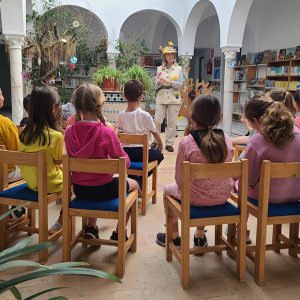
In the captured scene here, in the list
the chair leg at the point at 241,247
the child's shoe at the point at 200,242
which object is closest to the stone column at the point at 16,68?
the child's shoe at the point at 200,242

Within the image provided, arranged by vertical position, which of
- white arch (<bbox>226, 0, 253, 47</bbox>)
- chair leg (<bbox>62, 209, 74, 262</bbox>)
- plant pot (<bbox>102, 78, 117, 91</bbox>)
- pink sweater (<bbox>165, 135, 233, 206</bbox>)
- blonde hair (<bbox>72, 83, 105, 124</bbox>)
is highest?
white arch (<bbox>226, 0, 253, 47</bbox>)

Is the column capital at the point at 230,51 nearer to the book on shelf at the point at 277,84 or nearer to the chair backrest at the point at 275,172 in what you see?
the book on shelf at the point at 277,84

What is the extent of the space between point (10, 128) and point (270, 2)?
8.46 meters

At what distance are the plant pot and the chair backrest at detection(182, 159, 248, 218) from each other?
432cm

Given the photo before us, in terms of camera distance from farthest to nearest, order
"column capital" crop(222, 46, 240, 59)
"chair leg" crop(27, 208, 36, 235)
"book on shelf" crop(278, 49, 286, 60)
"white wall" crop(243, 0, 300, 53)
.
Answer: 1. "book on shelf" crop(278, 49, 286, 60)
2. "white wall" crop(243, 0, 300, 53)
3. "column capital" crop(222, 46, 240, 59)
4. "chair leg" crop(27, 208, 36, 235)

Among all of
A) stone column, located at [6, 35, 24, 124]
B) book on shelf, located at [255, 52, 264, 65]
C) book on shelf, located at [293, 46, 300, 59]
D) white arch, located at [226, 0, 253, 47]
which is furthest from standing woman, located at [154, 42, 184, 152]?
book on shelf, located at [255, 52, 264, 65]

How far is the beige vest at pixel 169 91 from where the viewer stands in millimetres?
6062

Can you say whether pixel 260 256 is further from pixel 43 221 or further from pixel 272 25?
pixel 272 25

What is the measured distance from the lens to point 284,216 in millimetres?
2170

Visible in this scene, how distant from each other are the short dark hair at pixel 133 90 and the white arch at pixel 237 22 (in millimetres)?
5003

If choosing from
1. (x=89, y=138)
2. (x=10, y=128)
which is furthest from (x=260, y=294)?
(x=10, y=128)

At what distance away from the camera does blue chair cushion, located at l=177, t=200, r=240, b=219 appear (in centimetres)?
211

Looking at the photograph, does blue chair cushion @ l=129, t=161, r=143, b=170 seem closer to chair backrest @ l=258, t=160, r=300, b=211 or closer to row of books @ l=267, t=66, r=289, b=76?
chair backrest @ l=258, t=160, r=300, b=211

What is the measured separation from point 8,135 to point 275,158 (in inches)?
73.6
